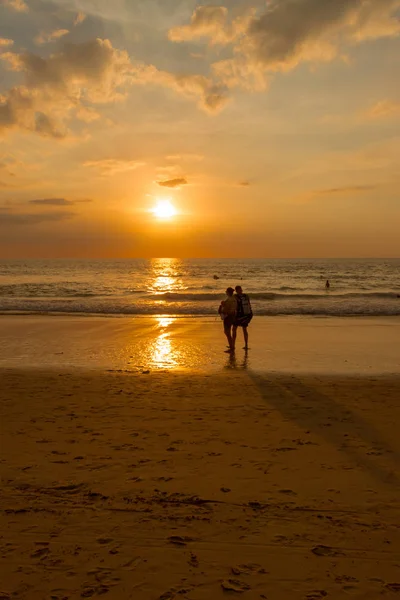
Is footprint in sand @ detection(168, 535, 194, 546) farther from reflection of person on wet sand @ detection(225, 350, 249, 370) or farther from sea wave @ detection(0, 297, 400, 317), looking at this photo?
sea wave @ detection(0, 297, 400, 317)

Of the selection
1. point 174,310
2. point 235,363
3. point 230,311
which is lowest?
point 235,363

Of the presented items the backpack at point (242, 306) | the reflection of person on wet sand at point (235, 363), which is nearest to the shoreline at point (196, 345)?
the reflection of person on wet sand at point (235, 363)

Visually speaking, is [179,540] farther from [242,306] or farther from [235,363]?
[242,306]

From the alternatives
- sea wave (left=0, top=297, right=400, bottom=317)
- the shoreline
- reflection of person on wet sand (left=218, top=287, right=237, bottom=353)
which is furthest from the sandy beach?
sea wave (left=0, top=297, right=400, bottom=317)

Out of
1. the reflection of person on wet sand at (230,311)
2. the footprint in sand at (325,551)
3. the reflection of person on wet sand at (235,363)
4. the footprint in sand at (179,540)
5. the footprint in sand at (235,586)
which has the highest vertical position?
the reflection of person on wet sand at (230,311)

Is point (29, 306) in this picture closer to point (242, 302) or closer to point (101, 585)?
point (242, 302)

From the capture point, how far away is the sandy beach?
359cm

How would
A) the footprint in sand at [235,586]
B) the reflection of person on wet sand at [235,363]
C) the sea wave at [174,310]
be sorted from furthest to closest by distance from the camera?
the sea wave at [174,310], the reflection of person on wet sand at [235,363], the footprint in sand at [235,586]

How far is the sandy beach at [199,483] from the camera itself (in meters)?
3.59

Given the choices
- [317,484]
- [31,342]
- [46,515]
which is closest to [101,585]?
[46,515]

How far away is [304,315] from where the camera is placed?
25.5m

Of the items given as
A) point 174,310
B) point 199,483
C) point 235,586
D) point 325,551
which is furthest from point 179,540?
point 174,310

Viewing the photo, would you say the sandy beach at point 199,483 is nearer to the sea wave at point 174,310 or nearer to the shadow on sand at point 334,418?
the shadow on sand at point 334,418

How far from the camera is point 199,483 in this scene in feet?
16.6
